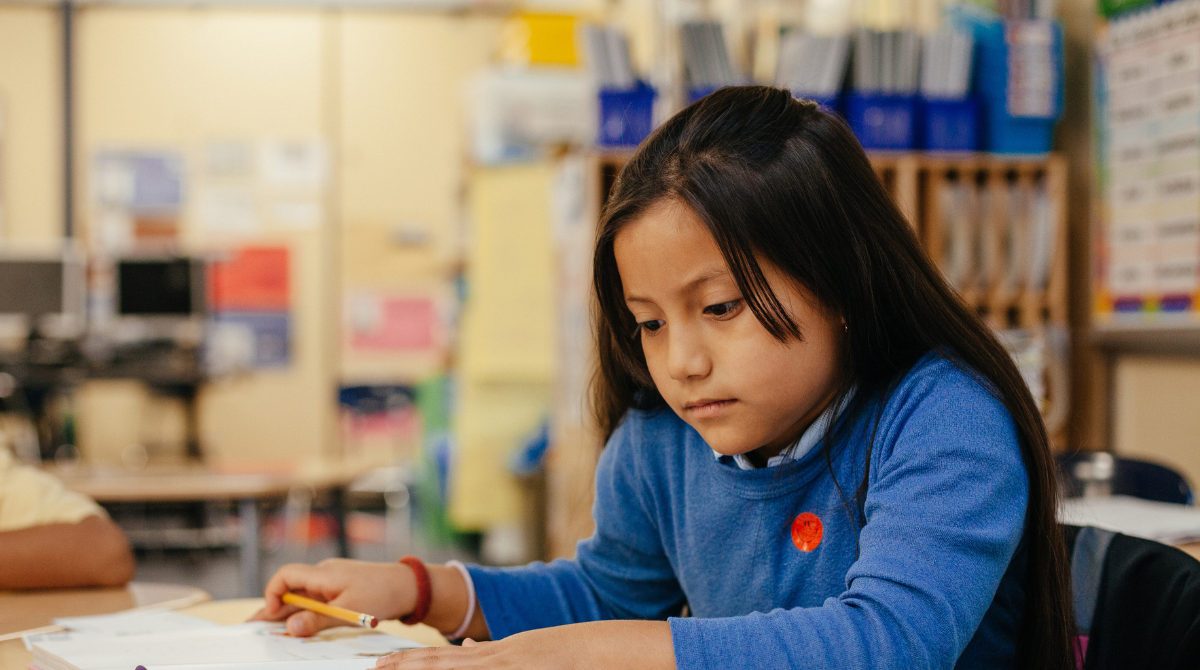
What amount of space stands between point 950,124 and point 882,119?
201 millimetres

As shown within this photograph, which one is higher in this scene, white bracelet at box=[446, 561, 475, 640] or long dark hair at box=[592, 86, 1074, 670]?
long dark hair at box=[592, 86, 1074, 670]

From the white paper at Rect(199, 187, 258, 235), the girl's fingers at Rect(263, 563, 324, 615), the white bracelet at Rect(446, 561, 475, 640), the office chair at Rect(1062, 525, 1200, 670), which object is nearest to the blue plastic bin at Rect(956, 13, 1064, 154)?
the office chair at Rect(1062, 525, 1200, 670)

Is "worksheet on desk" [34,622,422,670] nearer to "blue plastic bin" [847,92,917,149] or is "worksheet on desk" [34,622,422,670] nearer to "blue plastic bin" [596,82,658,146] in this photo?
"blue plastic bin" [596,82,658,146]

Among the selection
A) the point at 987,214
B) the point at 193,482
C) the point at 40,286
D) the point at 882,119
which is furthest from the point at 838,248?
the point at 40,286

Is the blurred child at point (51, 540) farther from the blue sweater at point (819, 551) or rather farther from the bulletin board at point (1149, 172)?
the bulletin board at point (1149, 172)

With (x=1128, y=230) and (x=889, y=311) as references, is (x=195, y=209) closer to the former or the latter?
(x=1128, y=230)

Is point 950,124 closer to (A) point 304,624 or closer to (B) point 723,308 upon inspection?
(B) point 723,308

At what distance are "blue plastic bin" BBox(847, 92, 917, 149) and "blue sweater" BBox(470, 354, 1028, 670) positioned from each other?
207 cm

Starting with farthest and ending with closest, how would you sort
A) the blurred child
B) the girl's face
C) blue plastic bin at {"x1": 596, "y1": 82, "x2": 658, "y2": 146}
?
blue plastic bin at {"x1": 596, "y1": 82, "x2": 658, "y2": 146} → the blurred child → the girl's face

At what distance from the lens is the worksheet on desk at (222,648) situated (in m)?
0.77

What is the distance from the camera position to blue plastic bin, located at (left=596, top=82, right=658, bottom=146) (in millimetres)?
2820

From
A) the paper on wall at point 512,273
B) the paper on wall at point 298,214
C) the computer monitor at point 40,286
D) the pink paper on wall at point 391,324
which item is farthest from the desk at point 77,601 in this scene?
the paper on wall at point 298,214

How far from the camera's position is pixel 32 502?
116 cm

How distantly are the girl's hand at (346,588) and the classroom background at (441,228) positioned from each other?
2.42 ft
